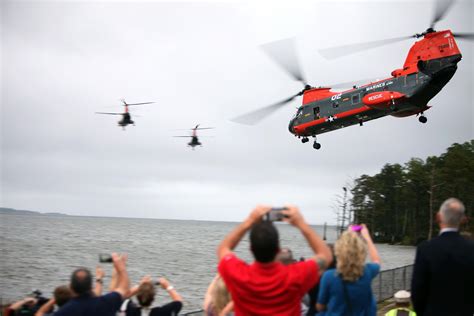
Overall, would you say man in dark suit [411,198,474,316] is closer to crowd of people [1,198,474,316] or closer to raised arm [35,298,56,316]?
crowd of people [1,198,474,316]

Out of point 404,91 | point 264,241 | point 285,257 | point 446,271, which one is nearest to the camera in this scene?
point 264,241

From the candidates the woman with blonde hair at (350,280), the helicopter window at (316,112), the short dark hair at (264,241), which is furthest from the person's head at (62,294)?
the helicopter window at (316,112)

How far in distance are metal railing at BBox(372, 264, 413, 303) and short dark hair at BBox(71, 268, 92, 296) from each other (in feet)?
42.3

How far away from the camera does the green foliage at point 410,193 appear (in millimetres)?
91938

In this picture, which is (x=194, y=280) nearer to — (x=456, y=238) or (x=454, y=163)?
(x=456, y=238)

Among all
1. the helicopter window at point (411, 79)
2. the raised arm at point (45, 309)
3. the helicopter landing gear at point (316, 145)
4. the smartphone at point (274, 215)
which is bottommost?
the raised arm at point (45, 309)

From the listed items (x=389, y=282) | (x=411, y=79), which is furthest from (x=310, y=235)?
(x=411, y=79)

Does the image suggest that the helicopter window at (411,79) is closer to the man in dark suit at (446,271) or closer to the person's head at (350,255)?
the man in dark suit at (446,271)

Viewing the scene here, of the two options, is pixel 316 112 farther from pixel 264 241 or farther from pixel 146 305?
pixel 264 241

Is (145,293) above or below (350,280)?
below

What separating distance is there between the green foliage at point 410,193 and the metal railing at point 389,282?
250 ft

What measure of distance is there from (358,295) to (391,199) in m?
122

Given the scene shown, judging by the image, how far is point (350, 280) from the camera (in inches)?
225

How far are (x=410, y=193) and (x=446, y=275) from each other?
11122cm
